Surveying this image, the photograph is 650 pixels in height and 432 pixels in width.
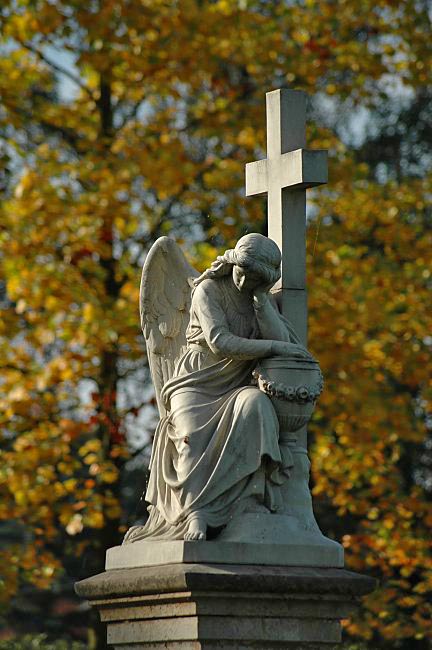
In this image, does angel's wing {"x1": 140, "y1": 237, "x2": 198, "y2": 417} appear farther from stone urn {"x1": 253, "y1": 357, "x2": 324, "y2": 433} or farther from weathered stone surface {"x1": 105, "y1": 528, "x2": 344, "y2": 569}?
weathered stone surface {"x1": 105, "y1": 528, "x2": 344, "y2": 569}

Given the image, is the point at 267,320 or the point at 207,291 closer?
the point at 267,320

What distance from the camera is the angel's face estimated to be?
26.9 ft

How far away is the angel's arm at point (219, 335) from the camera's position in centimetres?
813

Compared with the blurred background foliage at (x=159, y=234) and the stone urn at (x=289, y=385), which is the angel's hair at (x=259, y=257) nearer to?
the stone urn at (x=289, y=385)

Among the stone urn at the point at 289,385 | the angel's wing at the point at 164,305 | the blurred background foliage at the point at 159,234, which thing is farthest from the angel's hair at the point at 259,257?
the blurred background foliage at the point at 159,234

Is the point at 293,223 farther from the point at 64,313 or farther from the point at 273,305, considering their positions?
the point at 64,313

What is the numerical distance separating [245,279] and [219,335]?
0.32 metres

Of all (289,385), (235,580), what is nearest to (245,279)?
(289,385)

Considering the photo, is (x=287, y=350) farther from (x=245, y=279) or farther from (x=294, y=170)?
(x=294, y=170)

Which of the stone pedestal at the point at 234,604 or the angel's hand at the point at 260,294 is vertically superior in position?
the angel's hand at the point at 260,294

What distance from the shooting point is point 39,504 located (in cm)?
1475

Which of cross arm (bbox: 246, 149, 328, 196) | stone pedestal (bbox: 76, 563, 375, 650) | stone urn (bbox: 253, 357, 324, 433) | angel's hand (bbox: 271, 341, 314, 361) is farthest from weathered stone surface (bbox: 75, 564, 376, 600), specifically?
cross arm (bbox: 246, 149, 328, 196)

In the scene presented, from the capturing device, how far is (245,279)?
8234 mm

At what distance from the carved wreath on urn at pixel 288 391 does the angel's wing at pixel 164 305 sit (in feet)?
2.95
